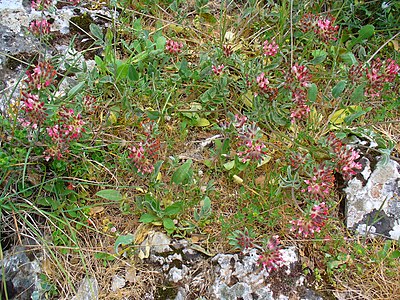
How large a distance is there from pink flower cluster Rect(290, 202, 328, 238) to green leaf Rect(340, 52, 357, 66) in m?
1.20

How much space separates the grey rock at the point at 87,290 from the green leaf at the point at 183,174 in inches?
27.6

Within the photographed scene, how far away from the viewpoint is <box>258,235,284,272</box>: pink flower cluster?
2.27 metres

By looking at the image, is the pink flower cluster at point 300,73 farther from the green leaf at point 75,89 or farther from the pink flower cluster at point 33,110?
the pink flower cluster at point 33,110

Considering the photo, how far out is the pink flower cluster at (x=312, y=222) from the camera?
2352mm

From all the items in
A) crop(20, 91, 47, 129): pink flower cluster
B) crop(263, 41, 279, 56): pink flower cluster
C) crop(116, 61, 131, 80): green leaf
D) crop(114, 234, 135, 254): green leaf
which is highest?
crop(263, 41, 279, 56): pink flower cluster

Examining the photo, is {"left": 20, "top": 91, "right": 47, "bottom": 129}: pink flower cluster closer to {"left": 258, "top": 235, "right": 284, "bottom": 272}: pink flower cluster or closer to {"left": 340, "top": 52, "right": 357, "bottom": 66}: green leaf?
{"left": 258, "top": 235, "right": 284, "bottom": 272}: pink flower cluster

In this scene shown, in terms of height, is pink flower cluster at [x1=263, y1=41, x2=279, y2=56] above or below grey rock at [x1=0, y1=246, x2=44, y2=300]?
A: above

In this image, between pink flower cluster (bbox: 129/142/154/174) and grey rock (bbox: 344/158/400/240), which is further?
grey rock (bbox: 344/158/400/240)

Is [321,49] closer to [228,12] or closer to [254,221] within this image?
[228,12]

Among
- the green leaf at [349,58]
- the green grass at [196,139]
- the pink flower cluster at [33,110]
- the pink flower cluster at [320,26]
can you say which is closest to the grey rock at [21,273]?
the green grass at [196,139]

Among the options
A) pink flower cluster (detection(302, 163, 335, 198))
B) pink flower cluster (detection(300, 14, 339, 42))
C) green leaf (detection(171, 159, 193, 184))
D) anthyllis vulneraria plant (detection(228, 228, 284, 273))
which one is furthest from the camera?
pink flower cluster (detection(300, 14, 339, 42))

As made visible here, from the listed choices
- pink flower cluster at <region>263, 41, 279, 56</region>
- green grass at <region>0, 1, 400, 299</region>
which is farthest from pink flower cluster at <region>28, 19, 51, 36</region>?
pink flower cluster at <region>263, 41, 279, 56</region>

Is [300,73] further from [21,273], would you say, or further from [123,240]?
[21,273]

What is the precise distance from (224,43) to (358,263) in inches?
68.7
